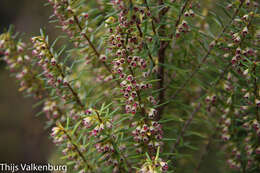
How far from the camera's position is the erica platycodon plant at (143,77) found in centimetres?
112

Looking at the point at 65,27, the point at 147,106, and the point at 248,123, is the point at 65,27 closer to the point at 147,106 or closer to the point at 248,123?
the point at 147,106

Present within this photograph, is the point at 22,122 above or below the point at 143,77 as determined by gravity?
below

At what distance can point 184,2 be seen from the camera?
4.14 feet

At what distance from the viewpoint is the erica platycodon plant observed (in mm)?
1123

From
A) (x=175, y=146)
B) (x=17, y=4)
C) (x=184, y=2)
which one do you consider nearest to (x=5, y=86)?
(x=17, y=4)

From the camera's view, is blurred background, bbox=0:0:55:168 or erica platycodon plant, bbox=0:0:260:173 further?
blurred background, bbox=0:0:55:168

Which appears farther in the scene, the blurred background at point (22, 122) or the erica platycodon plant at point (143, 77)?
the blurred background at point (22, 122)

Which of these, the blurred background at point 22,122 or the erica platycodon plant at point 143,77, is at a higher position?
the erica platycodon plant at point 143,77

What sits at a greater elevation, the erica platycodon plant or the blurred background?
the erica platycodon plant

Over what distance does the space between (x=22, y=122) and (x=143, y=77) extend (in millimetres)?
3385

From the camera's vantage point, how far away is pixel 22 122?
4.12 m

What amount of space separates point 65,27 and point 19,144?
3.19m

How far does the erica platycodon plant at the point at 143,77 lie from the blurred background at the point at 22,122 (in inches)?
102

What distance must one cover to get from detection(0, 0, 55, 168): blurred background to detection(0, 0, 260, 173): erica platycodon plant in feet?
8.50
